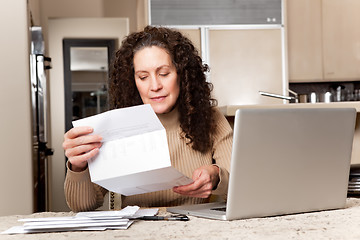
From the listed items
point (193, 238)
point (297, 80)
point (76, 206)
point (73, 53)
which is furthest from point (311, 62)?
point (193, 238)

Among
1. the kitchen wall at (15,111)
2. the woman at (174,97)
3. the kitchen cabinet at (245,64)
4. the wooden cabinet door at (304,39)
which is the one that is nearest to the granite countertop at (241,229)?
the woman at (174,97)

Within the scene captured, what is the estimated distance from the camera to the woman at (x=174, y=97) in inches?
70.1

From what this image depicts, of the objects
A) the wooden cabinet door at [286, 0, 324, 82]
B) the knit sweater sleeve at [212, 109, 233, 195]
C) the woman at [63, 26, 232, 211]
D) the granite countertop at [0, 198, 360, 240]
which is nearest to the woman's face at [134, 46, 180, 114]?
the woman at [63, 26, 232, 211]

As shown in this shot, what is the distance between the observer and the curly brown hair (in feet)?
6.14

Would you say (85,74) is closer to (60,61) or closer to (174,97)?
(60,61)

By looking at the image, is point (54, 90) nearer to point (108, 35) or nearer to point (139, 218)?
point (108, 35)

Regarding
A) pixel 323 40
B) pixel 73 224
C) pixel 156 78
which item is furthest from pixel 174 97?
pixel 323 40

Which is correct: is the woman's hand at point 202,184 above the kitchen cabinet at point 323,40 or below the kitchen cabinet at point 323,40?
below

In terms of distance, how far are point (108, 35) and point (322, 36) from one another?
7.52 feet

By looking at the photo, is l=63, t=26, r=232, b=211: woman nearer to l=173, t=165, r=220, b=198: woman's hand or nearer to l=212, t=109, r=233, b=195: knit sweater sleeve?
l=212, t=109, r=233, b=195: knit sweater sleeve

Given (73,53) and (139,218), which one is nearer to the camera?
(139,218)

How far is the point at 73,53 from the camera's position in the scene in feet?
18.9

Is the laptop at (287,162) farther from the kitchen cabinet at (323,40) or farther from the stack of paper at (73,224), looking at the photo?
the kitchen cabinet at (323,40)

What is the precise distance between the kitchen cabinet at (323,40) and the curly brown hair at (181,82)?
3609mm
